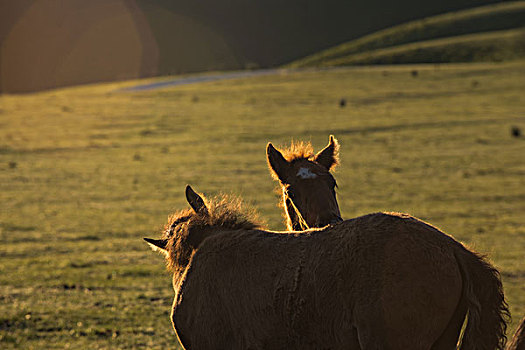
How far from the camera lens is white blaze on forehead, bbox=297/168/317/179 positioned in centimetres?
644

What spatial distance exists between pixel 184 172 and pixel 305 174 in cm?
2539

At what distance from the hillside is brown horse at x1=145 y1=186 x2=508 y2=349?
150 metres

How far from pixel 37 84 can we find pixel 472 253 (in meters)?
158

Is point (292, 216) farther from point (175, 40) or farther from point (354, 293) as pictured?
point (175, 40)

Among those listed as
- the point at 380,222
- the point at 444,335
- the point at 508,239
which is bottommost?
the point at 508,239

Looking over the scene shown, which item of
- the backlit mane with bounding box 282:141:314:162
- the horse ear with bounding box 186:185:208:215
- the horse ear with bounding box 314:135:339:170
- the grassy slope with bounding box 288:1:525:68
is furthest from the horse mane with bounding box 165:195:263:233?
the grassy slope with bounding box 288:1:525:68

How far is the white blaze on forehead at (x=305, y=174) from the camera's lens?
6.44m

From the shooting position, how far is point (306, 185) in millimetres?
6406

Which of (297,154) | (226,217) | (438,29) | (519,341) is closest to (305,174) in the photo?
(297,154)

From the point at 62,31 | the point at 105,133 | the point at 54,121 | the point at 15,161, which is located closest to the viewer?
the point at 15,161

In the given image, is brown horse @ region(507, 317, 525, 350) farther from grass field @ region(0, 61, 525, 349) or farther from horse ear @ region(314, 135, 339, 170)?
grass field @ region(0, 61, 525, 349)

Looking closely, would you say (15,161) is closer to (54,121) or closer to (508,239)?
(54,121)

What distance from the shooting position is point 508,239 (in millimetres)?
18625

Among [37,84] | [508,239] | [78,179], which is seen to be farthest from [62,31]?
[508,239]
